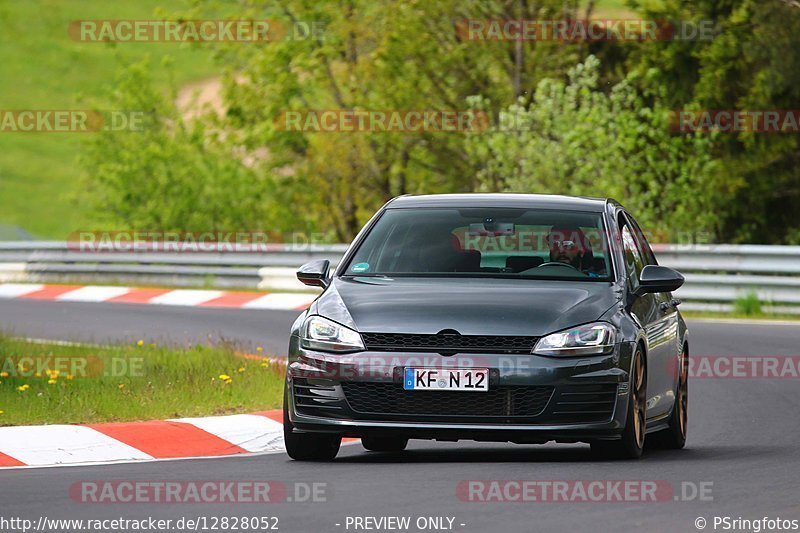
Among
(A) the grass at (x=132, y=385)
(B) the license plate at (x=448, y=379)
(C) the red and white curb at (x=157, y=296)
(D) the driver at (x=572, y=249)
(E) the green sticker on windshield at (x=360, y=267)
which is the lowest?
(C) the red and white curb at (x=157, y=296)

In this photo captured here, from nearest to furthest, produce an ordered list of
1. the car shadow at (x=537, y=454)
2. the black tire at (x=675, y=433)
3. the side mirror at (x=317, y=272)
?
the car shadow at (x=537, y=454), the side mirror at (x=317, y=272), the black tire at (x=675, y=433)

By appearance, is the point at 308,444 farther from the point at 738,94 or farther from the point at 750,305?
the point at 738,94

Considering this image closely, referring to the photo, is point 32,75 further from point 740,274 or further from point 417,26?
point 740,274

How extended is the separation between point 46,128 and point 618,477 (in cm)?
8652

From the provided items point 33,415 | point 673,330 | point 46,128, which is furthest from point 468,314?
point 46,128

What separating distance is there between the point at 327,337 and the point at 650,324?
2043 millimetres

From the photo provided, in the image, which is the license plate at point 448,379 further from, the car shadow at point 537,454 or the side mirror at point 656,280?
the side mirror at point 656,280

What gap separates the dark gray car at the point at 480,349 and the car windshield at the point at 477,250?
1 centimetres

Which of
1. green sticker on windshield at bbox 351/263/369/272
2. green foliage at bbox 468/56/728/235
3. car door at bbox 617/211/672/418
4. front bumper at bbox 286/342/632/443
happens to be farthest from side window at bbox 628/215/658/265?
green foliage at bbox 468/56/728/235

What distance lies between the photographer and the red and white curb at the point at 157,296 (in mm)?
26969

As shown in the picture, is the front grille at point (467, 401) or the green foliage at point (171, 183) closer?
the front grille at point (467, 401)

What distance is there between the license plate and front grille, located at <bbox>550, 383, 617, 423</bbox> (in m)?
0.41

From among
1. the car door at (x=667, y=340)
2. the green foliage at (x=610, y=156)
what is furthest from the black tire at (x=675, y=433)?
the green foliage at (x=610, y=156)

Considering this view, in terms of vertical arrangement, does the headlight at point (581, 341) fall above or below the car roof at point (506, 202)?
below
